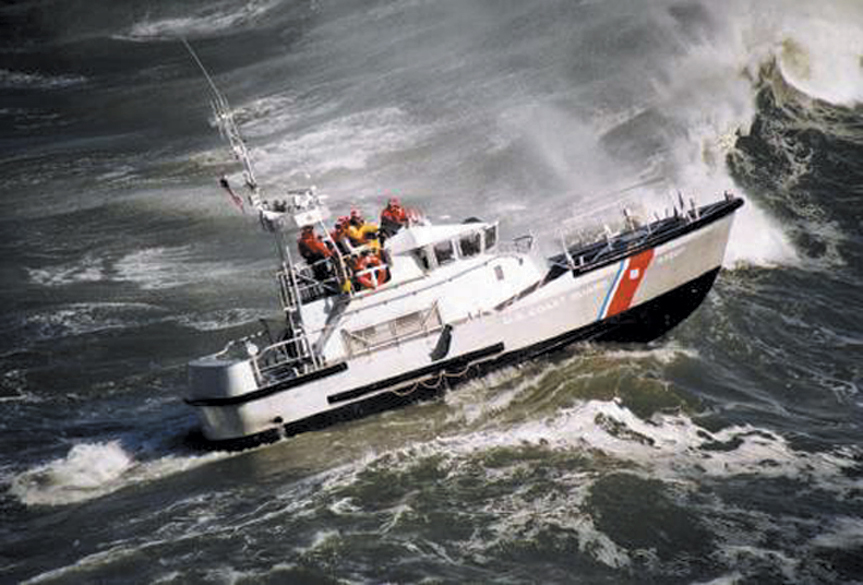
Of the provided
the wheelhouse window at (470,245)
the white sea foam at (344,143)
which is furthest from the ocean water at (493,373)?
the wheelhouse window at (470,245)

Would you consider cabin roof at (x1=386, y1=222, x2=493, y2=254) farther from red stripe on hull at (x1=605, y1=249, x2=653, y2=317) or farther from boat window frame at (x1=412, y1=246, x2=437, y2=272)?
red stripe on hull at (x1=605, y1=249, x2=653, y2=317)

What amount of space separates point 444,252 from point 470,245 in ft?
1.61

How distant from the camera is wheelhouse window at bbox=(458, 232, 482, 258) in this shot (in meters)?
19.2

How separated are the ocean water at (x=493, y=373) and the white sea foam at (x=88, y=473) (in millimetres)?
56

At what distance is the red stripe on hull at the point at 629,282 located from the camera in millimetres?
19125

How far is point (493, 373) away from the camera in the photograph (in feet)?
63.5

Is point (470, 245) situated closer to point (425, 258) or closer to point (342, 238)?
point (425, 258)

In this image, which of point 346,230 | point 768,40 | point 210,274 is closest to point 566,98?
point 768,40

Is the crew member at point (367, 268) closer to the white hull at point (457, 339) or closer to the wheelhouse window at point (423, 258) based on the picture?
the white hull at point (457, 339)

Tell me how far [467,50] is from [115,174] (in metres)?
13.5

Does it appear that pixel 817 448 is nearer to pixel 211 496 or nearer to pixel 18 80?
pixel 211 496

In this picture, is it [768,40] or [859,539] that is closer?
[859,539]

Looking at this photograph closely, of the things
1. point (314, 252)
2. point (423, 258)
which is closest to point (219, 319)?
point (314, 252)

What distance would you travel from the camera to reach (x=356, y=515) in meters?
15.7
